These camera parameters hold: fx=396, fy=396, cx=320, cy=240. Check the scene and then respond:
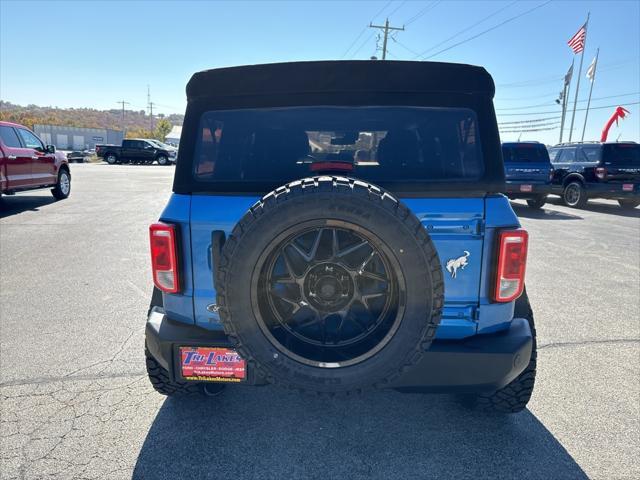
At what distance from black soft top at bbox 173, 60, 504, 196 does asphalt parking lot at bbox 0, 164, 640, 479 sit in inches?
57.1

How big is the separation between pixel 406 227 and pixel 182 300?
1.25 metres

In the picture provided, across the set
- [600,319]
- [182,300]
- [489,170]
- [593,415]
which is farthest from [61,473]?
[600,319]

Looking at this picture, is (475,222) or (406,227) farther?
Answer: (475,222)

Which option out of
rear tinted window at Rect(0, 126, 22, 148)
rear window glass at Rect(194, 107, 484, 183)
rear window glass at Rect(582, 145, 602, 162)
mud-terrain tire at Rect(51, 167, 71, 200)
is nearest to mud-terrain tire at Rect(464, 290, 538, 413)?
rear window glass at Rect(194, 107, 484, 183)

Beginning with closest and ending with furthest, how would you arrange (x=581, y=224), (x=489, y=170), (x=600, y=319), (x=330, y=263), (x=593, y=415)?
(x=330, y=263) → (x=489, y=170) → (x=593, y=415) → (x=600, y=319) → (x=581, y=224)

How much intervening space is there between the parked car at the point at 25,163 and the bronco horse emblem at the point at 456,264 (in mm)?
10463

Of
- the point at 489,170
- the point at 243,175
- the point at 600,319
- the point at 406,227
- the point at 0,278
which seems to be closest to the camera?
the point at 406,227

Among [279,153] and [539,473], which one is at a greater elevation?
[279,153]

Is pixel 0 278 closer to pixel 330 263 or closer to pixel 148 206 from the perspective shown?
pixel 330 263

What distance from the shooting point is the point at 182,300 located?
2.14 metres

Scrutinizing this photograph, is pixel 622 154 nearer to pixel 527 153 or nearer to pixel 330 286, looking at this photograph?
pixel 527 153

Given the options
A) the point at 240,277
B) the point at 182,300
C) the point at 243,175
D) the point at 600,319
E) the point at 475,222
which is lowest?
the point at 600,319

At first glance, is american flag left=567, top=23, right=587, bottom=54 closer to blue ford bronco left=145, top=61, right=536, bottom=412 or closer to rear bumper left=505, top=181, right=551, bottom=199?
rear bumper left=505, top=181, right=551, bottom=199

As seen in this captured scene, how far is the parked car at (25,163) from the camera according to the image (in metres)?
9.03
